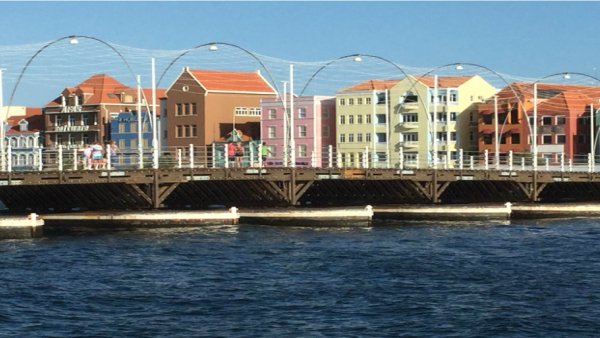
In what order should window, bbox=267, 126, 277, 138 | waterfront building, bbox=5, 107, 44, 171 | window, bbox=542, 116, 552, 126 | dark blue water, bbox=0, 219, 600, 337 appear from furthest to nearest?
waterfront building, bbox=5, 107, 44, 171 < window, bbox=267, 126, 277, 138 < window, bbox=542, 116, 552, 126 < dark blue water, bbox=0, 219, 600, 337

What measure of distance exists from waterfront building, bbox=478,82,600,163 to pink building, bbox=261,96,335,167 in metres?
20.7

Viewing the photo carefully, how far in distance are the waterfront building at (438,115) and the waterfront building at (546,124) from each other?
223cm

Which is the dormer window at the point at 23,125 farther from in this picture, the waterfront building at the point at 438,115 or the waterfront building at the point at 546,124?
the waterfront building at the point at 546,124

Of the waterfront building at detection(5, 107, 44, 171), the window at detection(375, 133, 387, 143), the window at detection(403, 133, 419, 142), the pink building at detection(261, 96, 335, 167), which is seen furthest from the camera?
the waterfront building at detection(5, 107, 44, 171)

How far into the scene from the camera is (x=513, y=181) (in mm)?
76000

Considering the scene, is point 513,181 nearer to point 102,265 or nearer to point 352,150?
point 102,265

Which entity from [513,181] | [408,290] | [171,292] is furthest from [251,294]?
[513,181]

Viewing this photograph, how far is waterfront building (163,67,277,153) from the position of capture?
491ft

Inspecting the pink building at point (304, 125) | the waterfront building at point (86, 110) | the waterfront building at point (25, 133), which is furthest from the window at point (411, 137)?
the waterfront building at point (25, 133)

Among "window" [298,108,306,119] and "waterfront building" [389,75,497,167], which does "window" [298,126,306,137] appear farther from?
"waterfront building" [389,75,497,167]

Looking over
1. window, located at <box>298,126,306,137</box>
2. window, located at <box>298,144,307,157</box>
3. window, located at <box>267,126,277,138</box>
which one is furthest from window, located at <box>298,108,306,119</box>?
window, located at <box>267,126,277,138</box>

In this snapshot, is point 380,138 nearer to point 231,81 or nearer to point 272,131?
point 272,131

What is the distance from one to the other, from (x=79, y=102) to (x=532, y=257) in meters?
137

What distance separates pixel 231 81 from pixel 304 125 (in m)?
12.9
